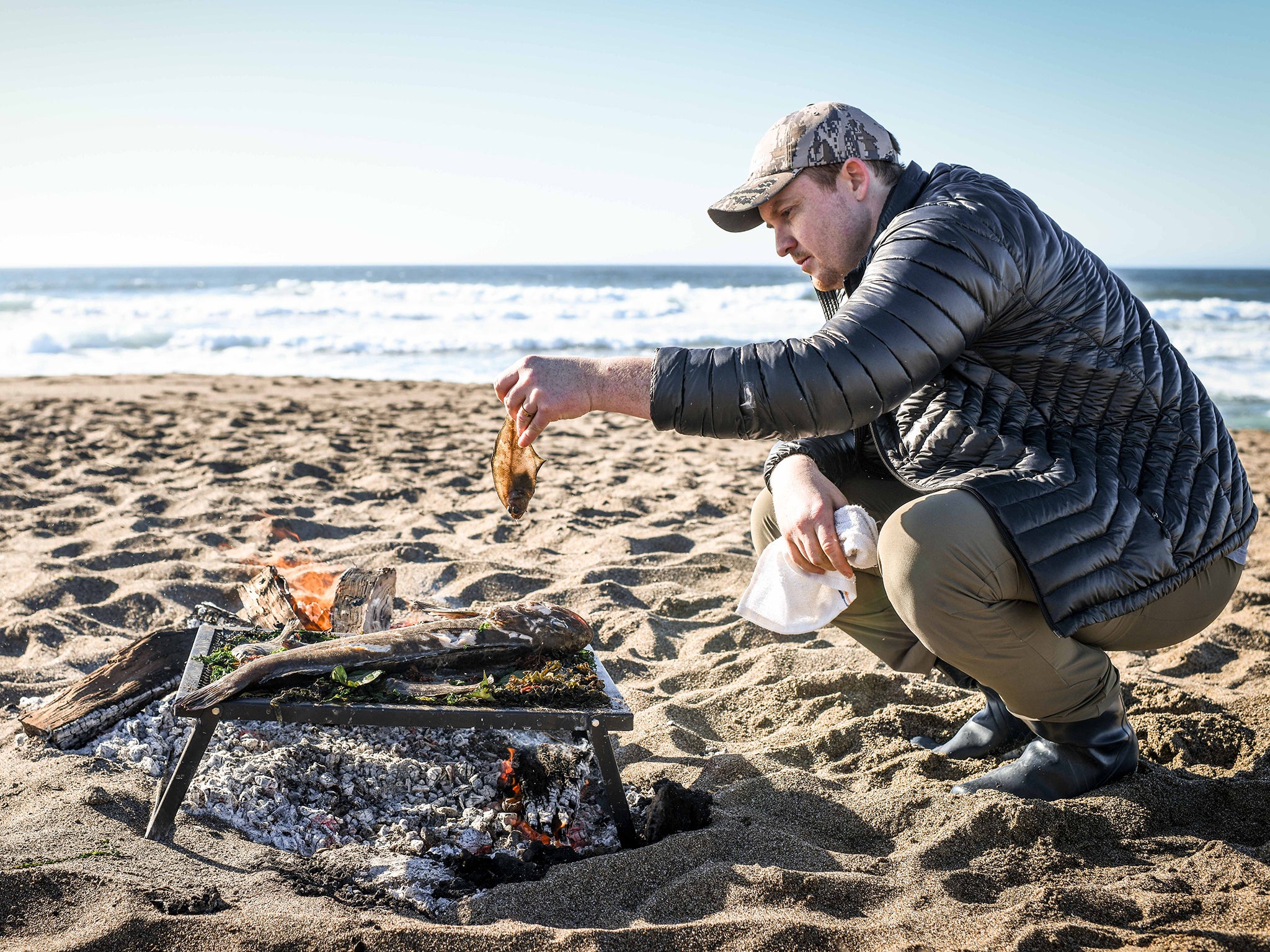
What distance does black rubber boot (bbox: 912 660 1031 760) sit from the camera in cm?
255

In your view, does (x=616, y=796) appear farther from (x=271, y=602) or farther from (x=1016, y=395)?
(x=271, y=602)

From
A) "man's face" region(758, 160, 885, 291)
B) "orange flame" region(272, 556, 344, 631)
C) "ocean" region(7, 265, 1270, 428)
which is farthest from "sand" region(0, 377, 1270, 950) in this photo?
"ocean" region(7, 265, 1270, 428)

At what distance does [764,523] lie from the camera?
2.78 metres

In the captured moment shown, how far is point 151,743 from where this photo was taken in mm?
2521

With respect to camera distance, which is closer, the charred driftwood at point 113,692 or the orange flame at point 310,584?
the charred driftwood at point 113,692

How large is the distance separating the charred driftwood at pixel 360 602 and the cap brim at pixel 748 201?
149cm

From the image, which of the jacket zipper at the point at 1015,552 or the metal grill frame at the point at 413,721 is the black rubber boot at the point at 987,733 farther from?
the metal grill frame at the point at 413,721

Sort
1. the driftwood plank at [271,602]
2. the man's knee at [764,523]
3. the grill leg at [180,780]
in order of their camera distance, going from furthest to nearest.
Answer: the driftwood plank at [271,602]
the man's knee at [764,523]
the grill leg at [180,780]

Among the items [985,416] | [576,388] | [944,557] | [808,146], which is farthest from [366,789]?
[808,146]

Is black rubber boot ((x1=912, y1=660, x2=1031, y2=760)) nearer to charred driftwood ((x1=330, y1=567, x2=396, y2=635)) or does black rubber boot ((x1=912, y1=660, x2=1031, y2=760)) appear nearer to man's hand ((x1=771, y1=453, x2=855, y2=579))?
man's hand ((x1=771, y1=453, x2=855, y2=579))

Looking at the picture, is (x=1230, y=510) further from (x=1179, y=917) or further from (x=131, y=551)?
(x=131, y=551)

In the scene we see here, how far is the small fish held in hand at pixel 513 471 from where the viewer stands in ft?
7.77

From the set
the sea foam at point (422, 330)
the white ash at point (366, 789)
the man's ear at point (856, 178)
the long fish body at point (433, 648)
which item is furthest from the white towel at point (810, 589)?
the sea foam at point (422, 330)

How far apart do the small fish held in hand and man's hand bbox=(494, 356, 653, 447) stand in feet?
1.30
